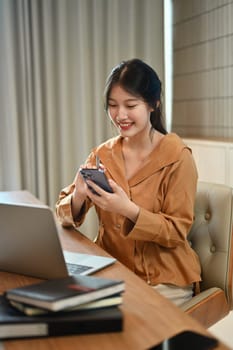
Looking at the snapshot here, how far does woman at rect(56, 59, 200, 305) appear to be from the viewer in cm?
124

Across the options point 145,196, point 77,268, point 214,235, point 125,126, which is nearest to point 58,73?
point 125,126

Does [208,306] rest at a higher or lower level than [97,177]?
lower

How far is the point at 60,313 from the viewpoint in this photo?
762mm

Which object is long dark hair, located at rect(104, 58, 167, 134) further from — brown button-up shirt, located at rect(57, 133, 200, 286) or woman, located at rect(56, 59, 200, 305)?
brown button-up shirt, located at rect(57, 133, 200, 286)

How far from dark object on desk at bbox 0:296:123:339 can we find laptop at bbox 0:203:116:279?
211mm

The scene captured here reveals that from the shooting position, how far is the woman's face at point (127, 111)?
4.49ft

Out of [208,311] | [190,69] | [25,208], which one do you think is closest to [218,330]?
[208,311]

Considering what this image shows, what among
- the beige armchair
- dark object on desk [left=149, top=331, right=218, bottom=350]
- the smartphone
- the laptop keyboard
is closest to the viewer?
dark object on desk [left=149, top=331, right=218, bottom=350]

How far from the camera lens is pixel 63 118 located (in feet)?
9.10

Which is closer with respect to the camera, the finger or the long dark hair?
the finger

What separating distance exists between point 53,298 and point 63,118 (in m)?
2.11

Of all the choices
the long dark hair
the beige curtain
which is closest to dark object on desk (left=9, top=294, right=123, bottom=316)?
the long dark hair

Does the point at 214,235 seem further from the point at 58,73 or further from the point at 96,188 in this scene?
the point at 58,73

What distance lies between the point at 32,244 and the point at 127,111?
0.57 metres
